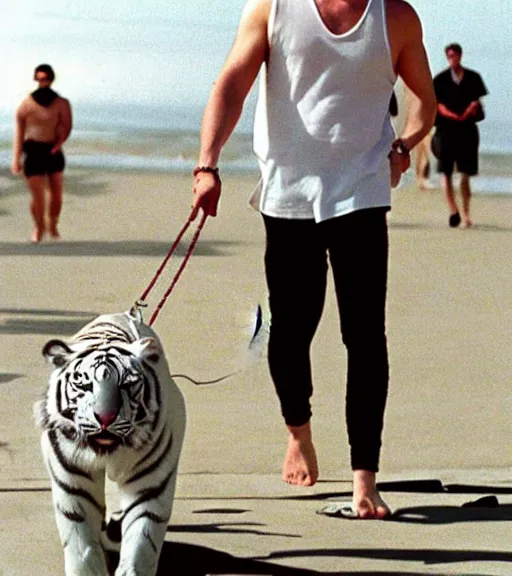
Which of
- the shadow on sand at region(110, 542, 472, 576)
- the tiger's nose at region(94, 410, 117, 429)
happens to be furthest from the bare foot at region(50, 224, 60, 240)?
the tiger's nose at region(94, 410, 117, 429)

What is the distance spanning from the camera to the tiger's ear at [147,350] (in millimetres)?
5516

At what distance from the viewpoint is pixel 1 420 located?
8422mm

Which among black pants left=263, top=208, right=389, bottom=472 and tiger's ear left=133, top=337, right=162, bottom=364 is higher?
tiger's ear left=133, top=337, right=162, bottom=364

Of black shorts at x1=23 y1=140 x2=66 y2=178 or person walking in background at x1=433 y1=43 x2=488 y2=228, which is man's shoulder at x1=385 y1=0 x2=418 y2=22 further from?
person walking in background at x1=433 y1=43 x2=488 y2=228

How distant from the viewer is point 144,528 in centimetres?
559

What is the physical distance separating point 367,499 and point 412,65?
4.27ft

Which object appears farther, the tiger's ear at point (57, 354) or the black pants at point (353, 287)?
the black pants at point (353, 287)

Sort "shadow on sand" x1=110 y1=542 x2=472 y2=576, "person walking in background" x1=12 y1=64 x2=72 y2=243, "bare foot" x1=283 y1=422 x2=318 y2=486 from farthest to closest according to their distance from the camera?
"person walking in background" x1=12 y1=64 x2=72 y2=243 < "bare foot" x1=283 y1=422 x2=318 y2=486 < "shadow on sand" x1=110 y1=542 x2=472 y2=576

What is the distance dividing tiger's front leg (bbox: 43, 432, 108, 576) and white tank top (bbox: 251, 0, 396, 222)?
149 cm

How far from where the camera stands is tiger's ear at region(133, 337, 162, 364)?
552cm

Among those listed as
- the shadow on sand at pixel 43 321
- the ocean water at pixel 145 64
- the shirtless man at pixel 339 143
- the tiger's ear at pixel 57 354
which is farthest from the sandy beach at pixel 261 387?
the ocean water at pixel 145 64

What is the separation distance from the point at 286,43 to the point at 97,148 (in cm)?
3385

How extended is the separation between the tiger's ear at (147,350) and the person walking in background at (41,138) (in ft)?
41.3

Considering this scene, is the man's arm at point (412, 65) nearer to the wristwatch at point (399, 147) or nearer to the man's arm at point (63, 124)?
the wristwatch at point (399, 147)
